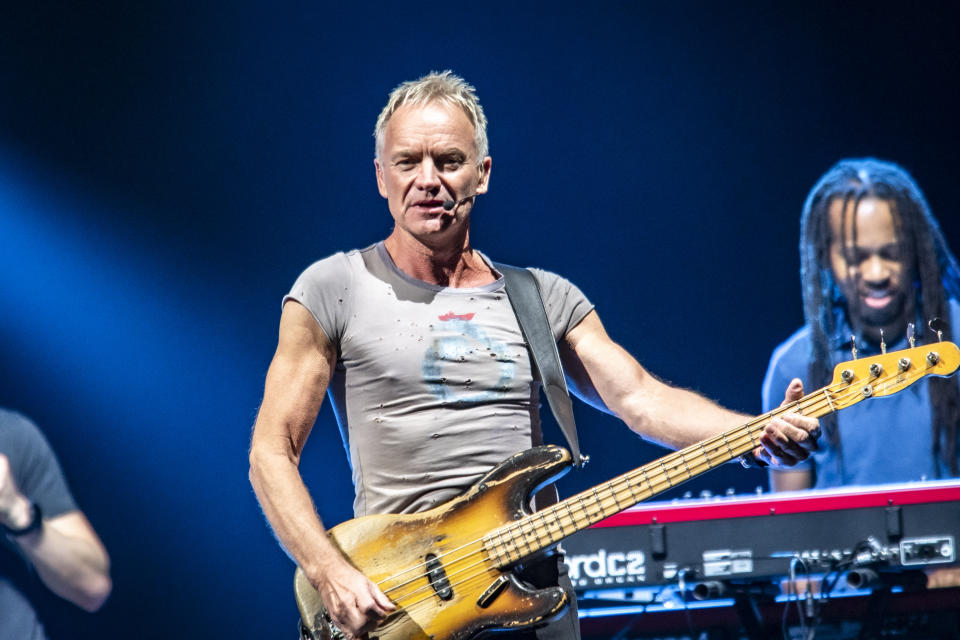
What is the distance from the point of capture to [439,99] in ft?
9.88

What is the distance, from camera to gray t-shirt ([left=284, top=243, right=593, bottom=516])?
2.72 m

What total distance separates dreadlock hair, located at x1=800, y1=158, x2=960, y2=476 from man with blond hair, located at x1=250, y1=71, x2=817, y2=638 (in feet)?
7.76

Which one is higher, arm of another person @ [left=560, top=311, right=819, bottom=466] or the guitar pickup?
arm of another person @ [left=560, top=311, right=819, bottom=466]

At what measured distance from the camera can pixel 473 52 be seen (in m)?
5.65

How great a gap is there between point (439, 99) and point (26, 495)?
3372 mm

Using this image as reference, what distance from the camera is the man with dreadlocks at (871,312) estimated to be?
4793mm

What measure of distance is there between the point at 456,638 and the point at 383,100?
3797 millimetres

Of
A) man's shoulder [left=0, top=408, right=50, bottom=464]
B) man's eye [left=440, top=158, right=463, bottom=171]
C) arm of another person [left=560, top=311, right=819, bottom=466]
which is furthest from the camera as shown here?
man's shoulder [left=0, top=408, right=50, bottom=464]

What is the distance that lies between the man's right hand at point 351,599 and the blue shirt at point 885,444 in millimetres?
3053

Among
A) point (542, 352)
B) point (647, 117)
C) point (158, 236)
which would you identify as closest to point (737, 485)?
point (647, 117)

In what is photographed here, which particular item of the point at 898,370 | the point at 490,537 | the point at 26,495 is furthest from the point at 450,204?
the point at 26,495

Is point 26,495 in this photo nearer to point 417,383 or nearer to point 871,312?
point 417,383

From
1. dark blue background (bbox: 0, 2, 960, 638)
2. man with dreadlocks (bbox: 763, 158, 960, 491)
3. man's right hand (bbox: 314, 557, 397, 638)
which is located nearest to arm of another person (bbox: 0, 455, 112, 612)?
dark blue background (bbox: 0, 2, 960, 638)

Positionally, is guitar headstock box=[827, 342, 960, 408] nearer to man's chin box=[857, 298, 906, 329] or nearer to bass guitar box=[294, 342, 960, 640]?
bass guitar box=[294, 342, 960, 640]
